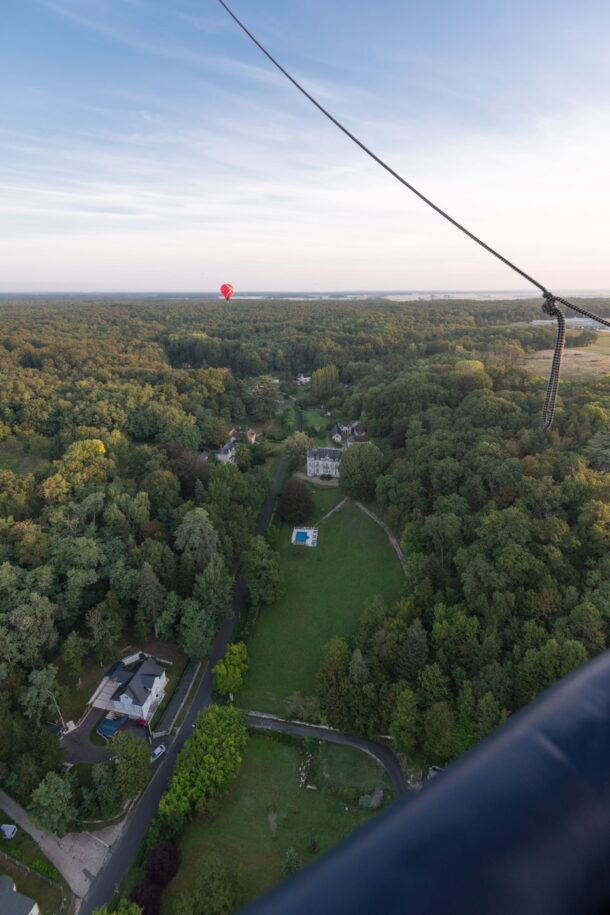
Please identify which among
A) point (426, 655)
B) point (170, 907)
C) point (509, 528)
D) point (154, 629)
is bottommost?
point (170, 907)

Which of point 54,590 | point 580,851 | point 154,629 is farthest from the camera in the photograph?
point 154,629

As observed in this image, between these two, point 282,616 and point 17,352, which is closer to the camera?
point 282,616

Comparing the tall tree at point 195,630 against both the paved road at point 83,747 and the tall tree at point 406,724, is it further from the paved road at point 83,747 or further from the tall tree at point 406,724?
the tall tree at point 406,724

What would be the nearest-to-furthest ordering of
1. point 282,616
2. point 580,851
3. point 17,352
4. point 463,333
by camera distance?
point 580,851, point 282,616, point 17,352, point 463,333

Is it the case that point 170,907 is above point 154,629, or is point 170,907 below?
below

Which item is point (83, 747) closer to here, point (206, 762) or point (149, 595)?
point (206, 762)

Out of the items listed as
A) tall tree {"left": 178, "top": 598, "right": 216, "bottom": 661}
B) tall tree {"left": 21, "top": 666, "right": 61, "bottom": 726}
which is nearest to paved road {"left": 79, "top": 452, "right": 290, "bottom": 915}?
tall tree {"left": 178, "top": 598, "right": 216, "bottom": 661}

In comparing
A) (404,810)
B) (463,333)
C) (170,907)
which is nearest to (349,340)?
(463,333)

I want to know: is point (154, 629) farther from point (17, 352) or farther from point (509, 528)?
point (17, 352)
